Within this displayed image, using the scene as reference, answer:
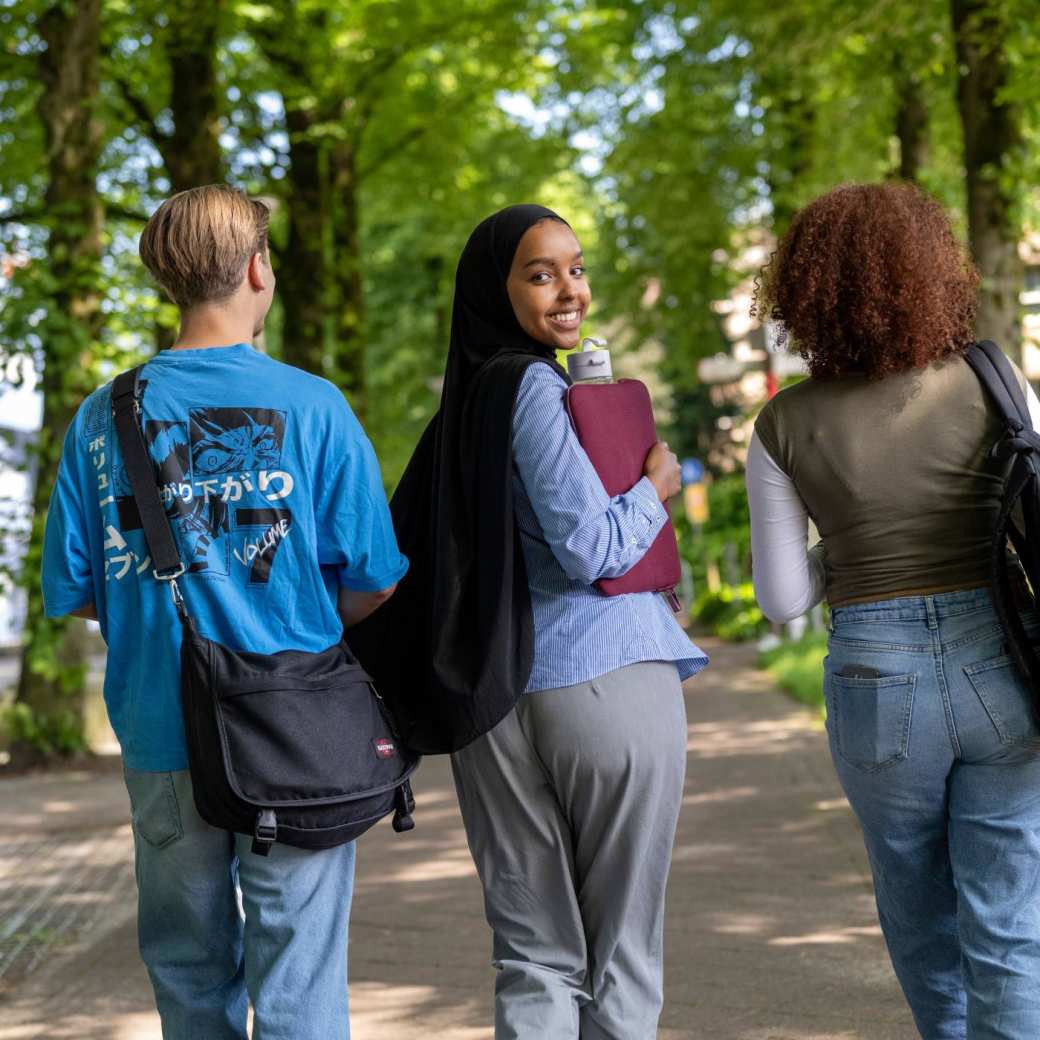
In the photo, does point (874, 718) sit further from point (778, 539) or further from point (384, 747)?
point (384, 747)

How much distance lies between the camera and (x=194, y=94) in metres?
12.7

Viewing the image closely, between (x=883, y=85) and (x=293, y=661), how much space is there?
1435cm

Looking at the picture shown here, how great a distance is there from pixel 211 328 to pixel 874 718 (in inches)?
55.8

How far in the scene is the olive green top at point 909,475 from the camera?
3.05 m

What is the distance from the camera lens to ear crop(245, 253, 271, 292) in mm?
3014

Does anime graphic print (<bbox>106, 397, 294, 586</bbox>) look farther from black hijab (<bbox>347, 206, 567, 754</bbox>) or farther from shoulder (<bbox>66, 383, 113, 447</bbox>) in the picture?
black hijab (<bbox>347, 206, 567, 754</bbox>)

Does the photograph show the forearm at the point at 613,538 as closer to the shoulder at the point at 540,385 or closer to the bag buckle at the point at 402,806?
the shoulder at the point at 540,385

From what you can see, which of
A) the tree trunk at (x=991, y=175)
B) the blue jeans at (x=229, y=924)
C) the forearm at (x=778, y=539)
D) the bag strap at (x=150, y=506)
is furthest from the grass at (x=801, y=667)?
the bag strap at (x=150, y=506)

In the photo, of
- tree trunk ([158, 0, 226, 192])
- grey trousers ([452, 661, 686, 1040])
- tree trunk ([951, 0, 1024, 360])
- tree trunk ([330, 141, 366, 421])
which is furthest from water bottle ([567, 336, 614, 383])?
tree trunk ([330, 141, 366, 421])

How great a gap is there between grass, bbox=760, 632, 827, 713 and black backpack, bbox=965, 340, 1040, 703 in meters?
8.29

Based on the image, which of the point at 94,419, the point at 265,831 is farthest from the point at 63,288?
the point at 265,831

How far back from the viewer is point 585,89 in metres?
18.6

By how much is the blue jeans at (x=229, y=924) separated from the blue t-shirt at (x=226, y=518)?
0.45 feet

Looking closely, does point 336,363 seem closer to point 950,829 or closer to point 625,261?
point 625,261
